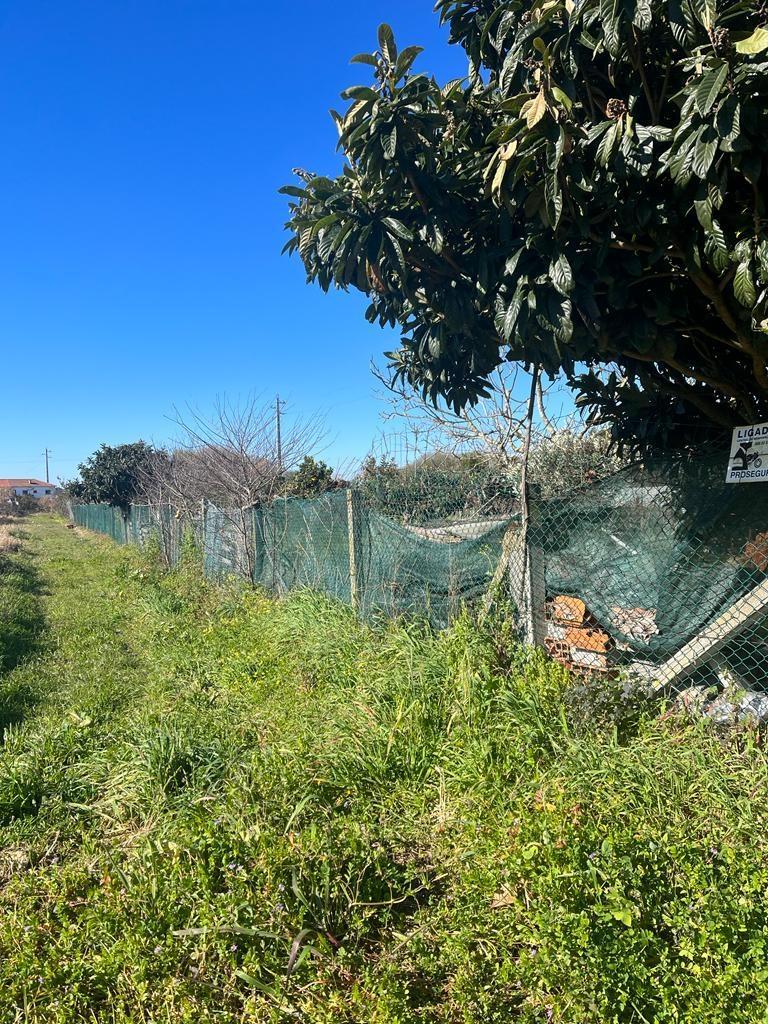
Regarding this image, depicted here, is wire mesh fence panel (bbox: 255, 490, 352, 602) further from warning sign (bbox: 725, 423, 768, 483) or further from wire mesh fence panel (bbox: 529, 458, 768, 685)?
warning sign (bbox: 725, 423, 768, 483)

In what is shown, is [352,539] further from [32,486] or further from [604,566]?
[32,486]

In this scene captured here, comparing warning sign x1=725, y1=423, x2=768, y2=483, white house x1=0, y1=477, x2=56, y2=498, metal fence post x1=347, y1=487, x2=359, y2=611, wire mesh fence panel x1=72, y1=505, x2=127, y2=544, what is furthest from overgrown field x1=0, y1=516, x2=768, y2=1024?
white house x1=0, y1=477, x2=56, y2=498

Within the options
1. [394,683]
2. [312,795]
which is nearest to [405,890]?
[312,795]

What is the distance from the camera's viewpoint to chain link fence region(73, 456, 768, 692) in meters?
3.41

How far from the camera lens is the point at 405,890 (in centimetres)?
269

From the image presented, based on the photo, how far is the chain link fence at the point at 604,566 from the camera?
3410mm

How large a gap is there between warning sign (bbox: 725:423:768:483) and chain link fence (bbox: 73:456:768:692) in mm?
102

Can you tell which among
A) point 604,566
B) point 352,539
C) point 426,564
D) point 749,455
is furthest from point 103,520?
point 749,455

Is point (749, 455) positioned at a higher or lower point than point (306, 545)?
higher

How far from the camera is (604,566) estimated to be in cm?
399

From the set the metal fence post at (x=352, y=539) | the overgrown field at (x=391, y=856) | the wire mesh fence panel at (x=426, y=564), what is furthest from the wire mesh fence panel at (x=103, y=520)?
the overgrown field at (x=391, y=856)

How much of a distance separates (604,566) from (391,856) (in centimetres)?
212

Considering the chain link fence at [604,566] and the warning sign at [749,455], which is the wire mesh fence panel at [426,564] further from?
the warning sign at [749,455]

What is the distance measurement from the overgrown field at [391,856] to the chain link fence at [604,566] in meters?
0.36
